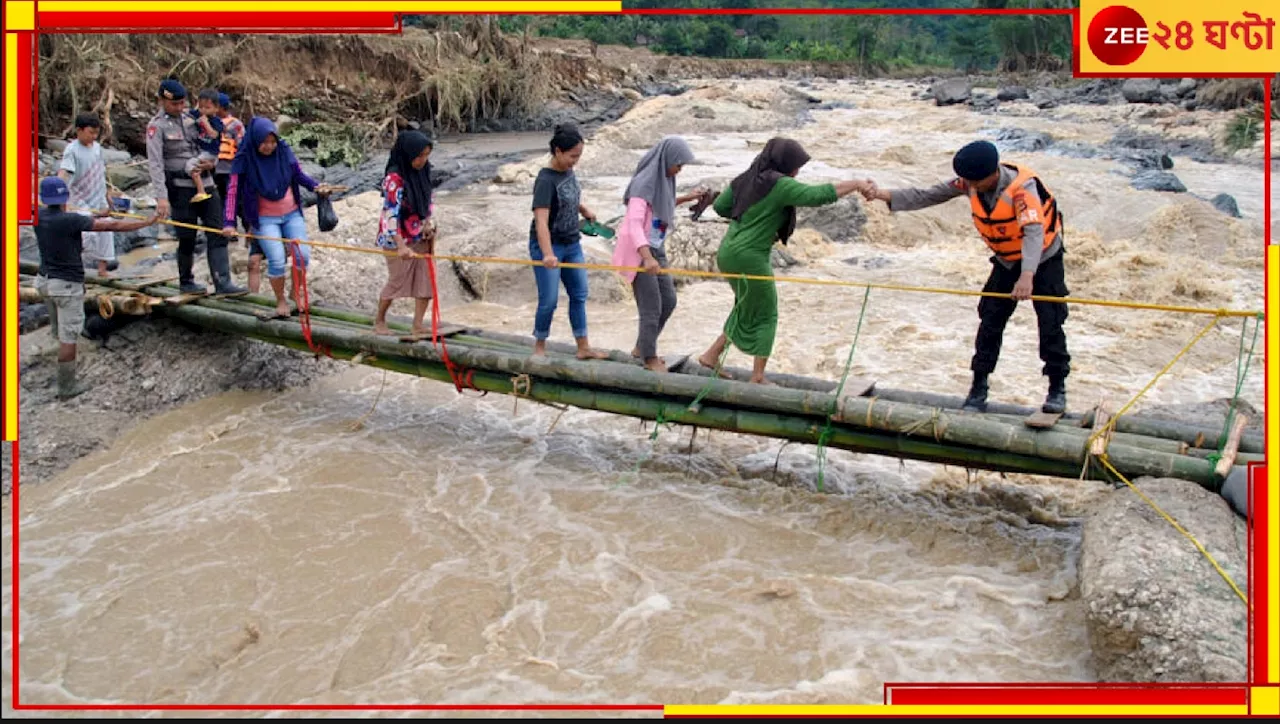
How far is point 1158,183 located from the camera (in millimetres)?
13852

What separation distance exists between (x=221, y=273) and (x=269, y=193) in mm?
1060

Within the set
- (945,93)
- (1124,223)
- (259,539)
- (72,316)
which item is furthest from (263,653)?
(945,93)

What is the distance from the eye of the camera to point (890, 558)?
482 cm

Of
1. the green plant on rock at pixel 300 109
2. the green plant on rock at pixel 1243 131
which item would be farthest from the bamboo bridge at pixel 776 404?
the green plant on rock at pixel 1243 131

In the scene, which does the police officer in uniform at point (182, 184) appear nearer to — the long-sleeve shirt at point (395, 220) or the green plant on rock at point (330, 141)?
the long-sleeve shirt at point (395, 220)

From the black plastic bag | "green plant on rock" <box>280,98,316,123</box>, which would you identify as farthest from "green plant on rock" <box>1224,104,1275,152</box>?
"green plant on rock" <box>280,98,316,123</box>

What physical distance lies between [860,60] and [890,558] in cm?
4542

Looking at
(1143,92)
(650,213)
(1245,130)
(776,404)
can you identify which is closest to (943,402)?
(776,404)

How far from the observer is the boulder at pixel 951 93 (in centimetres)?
2992

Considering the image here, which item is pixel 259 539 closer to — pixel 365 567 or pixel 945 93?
pixel 365 567

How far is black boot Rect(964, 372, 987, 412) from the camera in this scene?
4992 mm

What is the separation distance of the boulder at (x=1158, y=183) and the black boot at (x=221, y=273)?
1173cm

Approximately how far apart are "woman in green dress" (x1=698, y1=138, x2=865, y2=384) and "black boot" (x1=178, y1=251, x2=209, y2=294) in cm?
395

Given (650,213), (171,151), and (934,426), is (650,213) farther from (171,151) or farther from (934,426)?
(171,151)
